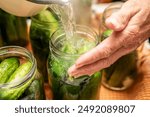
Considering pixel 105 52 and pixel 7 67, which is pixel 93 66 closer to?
pixel 105 52

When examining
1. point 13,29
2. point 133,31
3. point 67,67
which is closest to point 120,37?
point 133,31

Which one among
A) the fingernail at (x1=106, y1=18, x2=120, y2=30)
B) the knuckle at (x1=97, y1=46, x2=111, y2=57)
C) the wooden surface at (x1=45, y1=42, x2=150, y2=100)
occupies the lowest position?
the wooden surface at (x1=45, y1=42, x2=150, y2=100)

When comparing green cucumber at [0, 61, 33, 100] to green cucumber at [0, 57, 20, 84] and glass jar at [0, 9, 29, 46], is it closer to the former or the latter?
green cucumber at [0, 57, 20, 84]

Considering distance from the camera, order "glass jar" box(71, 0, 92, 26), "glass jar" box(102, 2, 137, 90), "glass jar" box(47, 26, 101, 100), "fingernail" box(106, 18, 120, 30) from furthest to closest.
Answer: "glass jar" box(71, 0, 92, 26) < "glass jar" box(102, 2, 137, 90) < "glass jar" box(47, 26, 101, 100) < "fingernail" box(106, 18, 120, 30)

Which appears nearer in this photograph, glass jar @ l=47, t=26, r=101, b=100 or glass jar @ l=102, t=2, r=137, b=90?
glass jar @ l=47, t=26, r=101, b=100

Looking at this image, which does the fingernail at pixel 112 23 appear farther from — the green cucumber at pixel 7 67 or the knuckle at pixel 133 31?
the green cucumber at pixel 7 67

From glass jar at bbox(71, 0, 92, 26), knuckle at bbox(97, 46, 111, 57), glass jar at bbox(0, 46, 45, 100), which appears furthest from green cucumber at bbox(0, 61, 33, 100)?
glass jar at bbox(71, 0, 92, 26)

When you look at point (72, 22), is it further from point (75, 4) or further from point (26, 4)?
point (75, 4)
